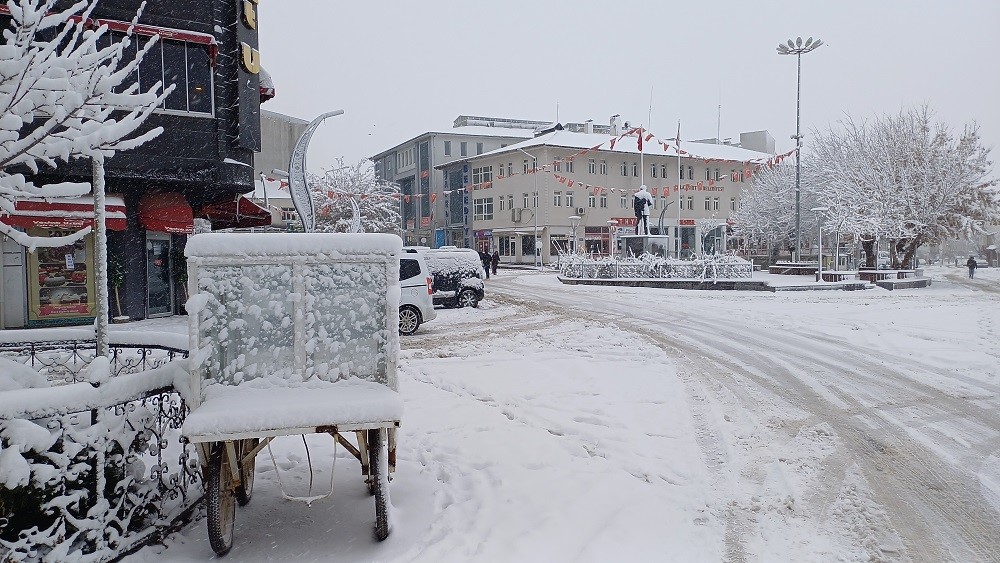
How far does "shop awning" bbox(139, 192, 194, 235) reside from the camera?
53.6 ft

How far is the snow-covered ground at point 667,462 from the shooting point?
4.39 m

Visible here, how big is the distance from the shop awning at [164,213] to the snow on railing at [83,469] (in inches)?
529

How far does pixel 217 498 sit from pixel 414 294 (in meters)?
11.1

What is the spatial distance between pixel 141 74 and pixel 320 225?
29119 millimetres

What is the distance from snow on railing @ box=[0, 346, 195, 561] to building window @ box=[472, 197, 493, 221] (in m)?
57.9

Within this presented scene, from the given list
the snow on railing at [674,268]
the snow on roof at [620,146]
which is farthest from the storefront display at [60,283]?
the snow on roof at [620,146]

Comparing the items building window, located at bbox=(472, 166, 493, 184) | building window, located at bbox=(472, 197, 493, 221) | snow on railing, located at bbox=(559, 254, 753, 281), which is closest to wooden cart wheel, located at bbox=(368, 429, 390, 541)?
snow on railing, located at bbox=(559, 254, 753, 281)

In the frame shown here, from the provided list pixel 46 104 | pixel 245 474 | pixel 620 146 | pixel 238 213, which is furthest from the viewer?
pixel 620 146

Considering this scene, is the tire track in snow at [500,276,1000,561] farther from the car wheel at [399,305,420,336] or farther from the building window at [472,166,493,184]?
the building window at [472,166,493,184]

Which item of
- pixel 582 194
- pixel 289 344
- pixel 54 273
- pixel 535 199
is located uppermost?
pixel 582 194

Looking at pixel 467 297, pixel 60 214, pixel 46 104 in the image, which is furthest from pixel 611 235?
pixel 46 104

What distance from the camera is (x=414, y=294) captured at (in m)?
15.1

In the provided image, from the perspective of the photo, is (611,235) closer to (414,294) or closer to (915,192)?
(915,192)

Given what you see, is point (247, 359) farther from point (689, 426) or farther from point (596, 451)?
point (689, 426)
